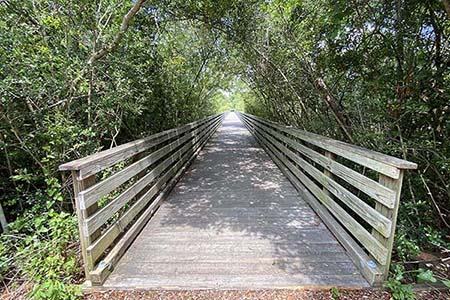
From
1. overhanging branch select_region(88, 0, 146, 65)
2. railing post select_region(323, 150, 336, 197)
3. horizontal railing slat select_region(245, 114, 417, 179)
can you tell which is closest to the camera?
horizontal railing slat select_region(245, 114, 417, 179)

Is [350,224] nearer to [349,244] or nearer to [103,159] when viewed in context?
[349,244]

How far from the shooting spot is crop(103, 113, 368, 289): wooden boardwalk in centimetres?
191

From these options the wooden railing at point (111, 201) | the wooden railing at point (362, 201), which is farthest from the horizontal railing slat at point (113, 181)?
the wooden railing at point (362, 201)

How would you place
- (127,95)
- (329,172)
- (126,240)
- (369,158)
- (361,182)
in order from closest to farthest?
(369,158) → (361,182) → (126,240) → (329,172) → (127,95)

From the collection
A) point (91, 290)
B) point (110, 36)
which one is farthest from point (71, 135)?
point (91, 290)

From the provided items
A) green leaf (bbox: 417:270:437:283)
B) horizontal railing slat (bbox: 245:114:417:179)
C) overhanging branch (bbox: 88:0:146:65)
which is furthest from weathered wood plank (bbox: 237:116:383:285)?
overhanging branch (bbox: 88:0:146:65)

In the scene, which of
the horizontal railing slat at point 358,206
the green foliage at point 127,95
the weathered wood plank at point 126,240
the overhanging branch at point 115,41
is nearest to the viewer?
the horizontal railing slat at point 358,206

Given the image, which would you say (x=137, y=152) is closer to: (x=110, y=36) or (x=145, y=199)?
(x=145, y=199)

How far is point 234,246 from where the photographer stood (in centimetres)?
233

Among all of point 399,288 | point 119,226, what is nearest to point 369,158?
point 399,288

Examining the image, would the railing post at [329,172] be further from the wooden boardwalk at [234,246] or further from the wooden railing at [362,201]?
the wooden boardwalk at [234,246]

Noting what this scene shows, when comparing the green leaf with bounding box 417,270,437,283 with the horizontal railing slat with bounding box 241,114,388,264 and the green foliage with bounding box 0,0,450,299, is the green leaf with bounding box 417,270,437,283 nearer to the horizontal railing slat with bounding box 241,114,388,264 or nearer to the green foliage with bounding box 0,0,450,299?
the green foliage with bounding box 0,0,450,299

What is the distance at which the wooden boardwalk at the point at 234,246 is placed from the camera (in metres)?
1.91

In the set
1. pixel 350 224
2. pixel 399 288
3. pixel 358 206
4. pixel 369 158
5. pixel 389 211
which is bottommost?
pixel 399 288
